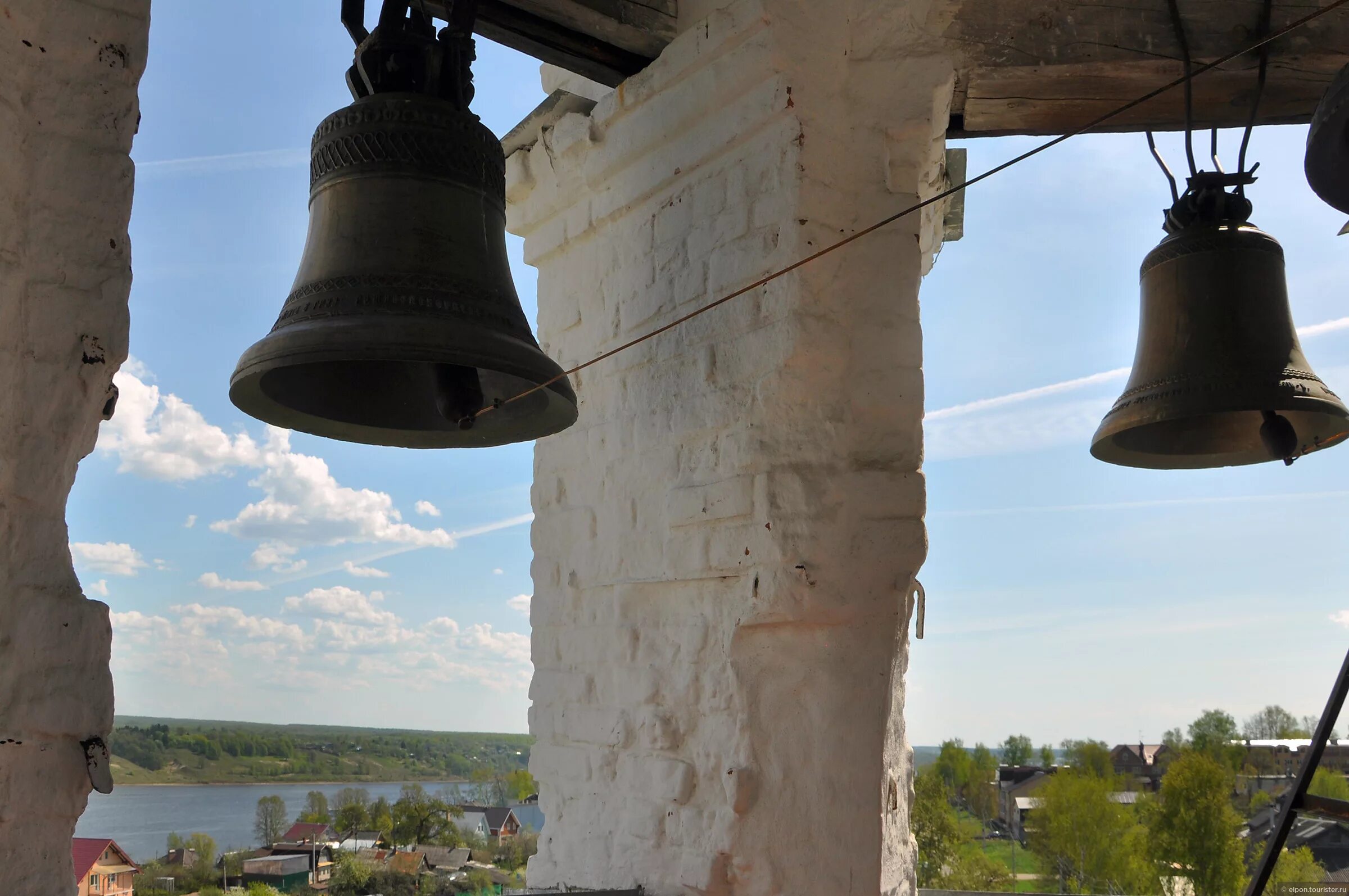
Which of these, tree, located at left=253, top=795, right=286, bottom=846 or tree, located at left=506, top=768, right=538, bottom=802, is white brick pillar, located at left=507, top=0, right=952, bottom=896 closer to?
tree, located at left=506, top=768, right=538, bottom=802

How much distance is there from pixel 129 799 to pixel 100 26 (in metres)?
1.83

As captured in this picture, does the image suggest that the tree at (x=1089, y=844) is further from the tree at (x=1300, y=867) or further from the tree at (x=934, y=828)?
the tree at (x=1300, y=867)

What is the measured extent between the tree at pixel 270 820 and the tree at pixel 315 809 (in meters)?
0.05

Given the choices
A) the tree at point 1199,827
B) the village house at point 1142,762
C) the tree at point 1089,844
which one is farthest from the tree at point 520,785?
the village house at point 1142,762

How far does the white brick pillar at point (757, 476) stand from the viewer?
6.23ft

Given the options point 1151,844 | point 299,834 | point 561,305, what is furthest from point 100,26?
point 1151,844

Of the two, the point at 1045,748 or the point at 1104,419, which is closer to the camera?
the point at 1104,419

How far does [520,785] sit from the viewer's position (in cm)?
277

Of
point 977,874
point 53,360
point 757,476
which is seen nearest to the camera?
point 53,360

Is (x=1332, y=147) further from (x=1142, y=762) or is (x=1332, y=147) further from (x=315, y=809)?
(x=1142, y=762)

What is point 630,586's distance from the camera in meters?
2.26

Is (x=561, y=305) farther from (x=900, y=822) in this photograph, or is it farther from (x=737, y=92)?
(x=900, y=822)

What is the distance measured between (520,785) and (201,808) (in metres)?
0.79

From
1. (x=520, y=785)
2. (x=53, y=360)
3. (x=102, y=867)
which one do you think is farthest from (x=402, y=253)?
(x=520, y=785)
